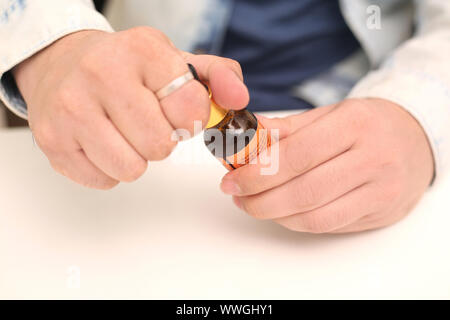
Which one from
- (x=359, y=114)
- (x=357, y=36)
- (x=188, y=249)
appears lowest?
(x=188, y=249)

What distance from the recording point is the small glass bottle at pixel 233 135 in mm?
298

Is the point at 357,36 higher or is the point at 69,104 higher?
the point at 357,36

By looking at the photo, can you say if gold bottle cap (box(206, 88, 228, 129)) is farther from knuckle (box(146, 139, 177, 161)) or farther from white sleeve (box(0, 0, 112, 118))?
white sleeve (box(0, 0, 112, 118))

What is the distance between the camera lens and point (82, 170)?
0.32 m

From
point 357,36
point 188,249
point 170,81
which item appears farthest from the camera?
point 357,36

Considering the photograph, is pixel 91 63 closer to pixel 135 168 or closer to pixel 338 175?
pixel 135 168

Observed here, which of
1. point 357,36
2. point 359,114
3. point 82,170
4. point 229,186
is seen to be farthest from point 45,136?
point 357,36

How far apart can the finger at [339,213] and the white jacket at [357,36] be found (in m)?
0.10

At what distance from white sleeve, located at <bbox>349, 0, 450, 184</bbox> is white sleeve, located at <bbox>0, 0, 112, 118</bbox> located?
0.27 meters

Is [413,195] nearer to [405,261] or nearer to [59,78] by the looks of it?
[405,261]

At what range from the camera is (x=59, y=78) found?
11.9 inches

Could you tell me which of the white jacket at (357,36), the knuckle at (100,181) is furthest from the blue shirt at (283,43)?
the knuckle at (100,181)

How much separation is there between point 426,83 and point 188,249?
28 cm
